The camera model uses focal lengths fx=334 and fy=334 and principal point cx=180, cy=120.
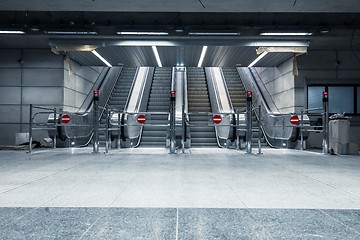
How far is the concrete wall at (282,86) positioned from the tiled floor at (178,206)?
7664 mm

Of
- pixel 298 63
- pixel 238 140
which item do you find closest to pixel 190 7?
pixel 238 140

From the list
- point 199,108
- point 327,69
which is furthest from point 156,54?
point 327,69

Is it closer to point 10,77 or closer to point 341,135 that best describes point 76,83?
point 10,77

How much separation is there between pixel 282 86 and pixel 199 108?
3233 mm

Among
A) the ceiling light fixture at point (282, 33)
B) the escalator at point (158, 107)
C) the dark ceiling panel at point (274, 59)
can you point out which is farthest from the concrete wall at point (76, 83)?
the dark ceiling panel at point (274, 59)

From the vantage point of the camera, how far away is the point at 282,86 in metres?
12.2

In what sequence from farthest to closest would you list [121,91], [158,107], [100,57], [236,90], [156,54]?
[236,90], [121,91], [158,107], [100,57], [156,54]

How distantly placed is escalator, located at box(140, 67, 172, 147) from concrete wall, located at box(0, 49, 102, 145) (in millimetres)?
3017

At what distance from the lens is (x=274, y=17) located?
8.99m

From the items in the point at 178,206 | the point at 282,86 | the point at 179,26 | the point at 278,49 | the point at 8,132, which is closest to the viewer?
the point at 178,206

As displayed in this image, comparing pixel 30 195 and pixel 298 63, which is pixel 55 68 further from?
pixel 30 195

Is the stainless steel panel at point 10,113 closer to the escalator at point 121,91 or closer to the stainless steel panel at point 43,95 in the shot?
the stainless steel panel at point 43,95

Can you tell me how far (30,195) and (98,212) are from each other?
918 millimetres

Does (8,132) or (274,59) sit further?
(274,59)
